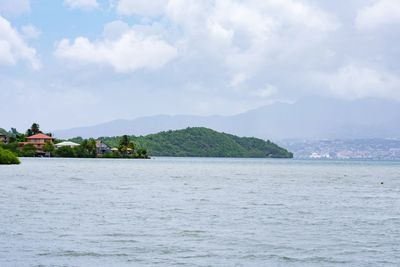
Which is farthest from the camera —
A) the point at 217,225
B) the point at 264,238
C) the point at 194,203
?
the point at 194,203

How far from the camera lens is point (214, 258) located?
27.6 m

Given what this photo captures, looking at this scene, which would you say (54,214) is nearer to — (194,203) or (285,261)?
(194,203)

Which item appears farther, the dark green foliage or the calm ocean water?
the dark green foliage

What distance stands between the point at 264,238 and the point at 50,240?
9.31 metres

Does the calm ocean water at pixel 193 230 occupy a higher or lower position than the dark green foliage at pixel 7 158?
lower

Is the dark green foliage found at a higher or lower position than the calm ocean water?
higher

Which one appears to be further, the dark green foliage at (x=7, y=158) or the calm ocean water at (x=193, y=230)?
the dark green foliage at (x=7, y=158)

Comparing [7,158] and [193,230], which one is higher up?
[7,158]

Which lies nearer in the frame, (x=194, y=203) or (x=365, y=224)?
(x=365, y=224)

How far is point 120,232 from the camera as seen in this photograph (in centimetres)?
3384

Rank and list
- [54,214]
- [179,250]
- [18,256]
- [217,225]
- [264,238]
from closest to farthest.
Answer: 1. [18,256]
2. [179,250]
3. [264,238]
4. [217,225]
5. [54,214]

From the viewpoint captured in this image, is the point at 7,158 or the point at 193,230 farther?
the point at 7,158

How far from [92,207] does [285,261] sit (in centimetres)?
2119

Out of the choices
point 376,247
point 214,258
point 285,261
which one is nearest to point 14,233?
point 214,258
